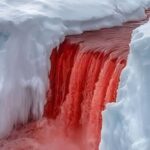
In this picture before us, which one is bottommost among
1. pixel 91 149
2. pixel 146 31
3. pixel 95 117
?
pixel 91 149

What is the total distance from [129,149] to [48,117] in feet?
8.67

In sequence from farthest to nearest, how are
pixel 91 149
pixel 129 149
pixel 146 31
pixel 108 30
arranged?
pixel 108 30 → pixel 91 149 → pixel 146 31 → pixel 129 149

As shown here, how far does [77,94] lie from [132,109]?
84.3 inches

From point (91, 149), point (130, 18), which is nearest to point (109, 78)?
point (91, 149)

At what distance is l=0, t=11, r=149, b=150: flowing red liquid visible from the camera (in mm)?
4727

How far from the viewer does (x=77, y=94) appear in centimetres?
515

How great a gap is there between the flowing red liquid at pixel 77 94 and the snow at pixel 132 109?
1293mm

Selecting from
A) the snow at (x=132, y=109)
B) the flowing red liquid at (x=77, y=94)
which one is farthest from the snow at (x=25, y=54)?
the snow at (x=132, y=109)

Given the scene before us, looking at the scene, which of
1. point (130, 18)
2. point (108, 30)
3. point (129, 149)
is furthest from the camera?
point (130, 18)

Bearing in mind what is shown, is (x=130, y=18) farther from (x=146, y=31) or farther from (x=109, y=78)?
(x=146, y=31)

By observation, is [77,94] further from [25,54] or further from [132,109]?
[132,109]

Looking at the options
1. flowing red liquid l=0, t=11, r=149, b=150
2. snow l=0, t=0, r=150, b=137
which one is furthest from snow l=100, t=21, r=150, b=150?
snow l=0, t=0, r=150, b=137

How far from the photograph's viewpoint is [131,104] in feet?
10.1

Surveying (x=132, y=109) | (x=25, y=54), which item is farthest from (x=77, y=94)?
(x=132, y=109)
